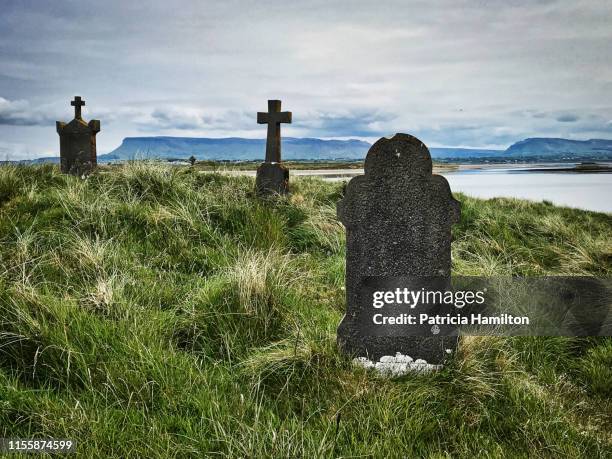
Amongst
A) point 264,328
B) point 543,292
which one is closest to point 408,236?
point 264,328

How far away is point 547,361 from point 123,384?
10.1 ft

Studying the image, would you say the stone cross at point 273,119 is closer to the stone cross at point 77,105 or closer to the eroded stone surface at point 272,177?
the eroded stone surface at point 272,177

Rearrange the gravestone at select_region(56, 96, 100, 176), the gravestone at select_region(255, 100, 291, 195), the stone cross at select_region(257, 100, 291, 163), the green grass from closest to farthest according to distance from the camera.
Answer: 1. the green grass
2. the gravestone at select_region(255, 100, 291, 195)
3. the stone cross at select_region(257, 100, 291, 163)
4. the gravestone at select_region(56, 96, 100, 176)

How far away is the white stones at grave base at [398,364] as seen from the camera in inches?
139

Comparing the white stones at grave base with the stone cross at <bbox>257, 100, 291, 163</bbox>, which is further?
the stone cross at <bbox>257, 100, 291, 163</bbox>

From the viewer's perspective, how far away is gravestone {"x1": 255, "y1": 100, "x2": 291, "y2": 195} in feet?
34.1

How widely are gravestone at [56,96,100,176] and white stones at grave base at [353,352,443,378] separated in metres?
10.5

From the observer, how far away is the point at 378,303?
357 cm

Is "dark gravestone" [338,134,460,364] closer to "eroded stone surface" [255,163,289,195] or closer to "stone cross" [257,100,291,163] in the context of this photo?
"eroded stone surface" [255,163,289,195]

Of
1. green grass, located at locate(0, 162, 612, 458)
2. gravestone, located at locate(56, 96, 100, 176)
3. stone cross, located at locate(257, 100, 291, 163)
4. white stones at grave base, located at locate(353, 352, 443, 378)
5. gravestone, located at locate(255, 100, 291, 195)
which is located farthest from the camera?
gravestone, located at locate(56, 96, 100, 176)

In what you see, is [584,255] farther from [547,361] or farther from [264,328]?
[264,328]

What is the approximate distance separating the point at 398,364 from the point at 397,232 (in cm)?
88

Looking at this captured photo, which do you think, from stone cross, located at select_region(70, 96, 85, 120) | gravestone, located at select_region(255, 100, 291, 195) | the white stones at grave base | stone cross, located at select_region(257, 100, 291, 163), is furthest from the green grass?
stone cross, located at select_region(70, 96, 85, 120)

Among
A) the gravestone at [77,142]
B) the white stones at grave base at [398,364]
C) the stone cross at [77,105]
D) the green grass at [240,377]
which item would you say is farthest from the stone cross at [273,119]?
the white stones at grave base at [398,364]
